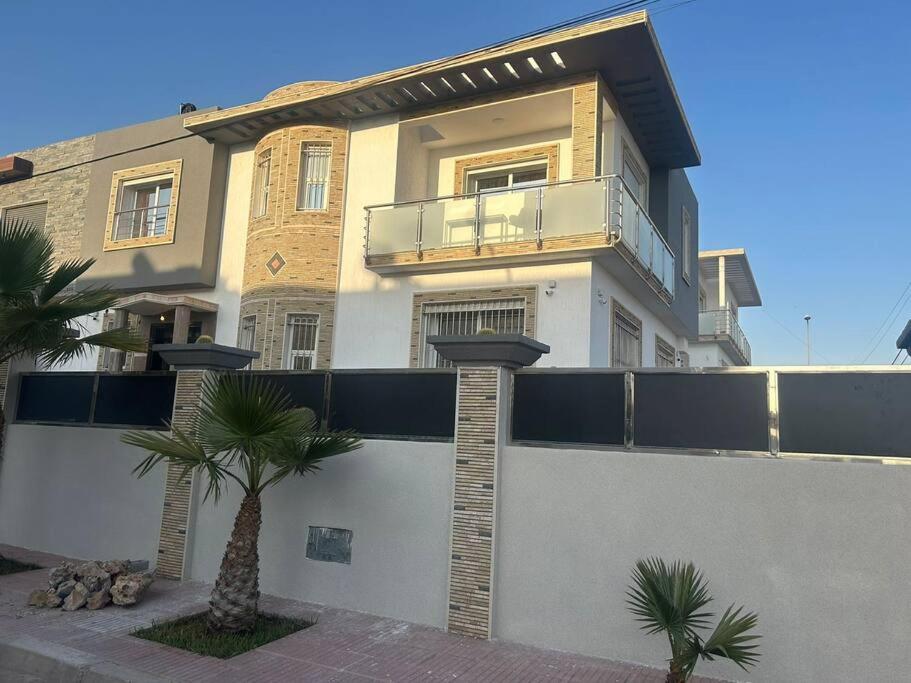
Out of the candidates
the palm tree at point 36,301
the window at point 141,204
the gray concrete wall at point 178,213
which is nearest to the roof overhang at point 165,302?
the gray concrete wall at point 178,213

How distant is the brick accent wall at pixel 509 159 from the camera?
12320 mm

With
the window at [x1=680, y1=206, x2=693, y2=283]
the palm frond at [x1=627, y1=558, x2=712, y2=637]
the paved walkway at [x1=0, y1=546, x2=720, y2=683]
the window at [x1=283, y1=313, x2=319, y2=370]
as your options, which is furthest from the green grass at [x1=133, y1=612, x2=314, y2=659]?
the window at [x1=680, y1=206, x2=693, y2=283]

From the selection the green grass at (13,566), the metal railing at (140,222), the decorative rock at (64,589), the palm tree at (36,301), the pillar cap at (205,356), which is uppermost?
the metal railing at (140,222)

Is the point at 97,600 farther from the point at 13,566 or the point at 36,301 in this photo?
the point at 36,301

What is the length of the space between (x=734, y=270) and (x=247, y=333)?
68.6ft

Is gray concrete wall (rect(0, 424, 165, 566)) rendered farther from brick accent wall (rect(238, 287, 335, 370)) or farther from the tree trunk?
brick accent wall (rect(238, 287, 335, 370))

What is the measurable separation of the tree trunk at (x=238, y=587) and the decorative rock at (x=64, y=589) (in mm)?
2112

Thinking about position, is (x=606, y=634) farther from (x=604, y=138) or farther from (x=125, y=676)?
(x=604, y=138)

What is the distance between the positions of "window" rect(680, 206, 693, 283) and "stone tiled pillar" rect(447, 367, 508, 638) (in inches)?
441

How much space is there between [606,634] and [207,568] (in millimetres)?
5179

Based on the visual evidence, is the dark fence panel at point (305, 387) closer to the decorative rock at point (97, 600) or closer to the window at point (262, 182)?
the decorative rock at point (97, 600)

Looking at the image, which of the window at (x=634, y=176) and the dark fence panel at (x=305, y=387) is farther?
the window at (x=634, y=176)

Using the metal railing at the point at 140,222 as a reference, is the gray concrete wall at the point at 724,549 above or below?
below

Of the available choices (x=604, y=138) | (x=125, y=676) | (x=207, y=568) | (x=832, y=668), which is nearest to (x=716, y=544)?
(x=832, y=668)
